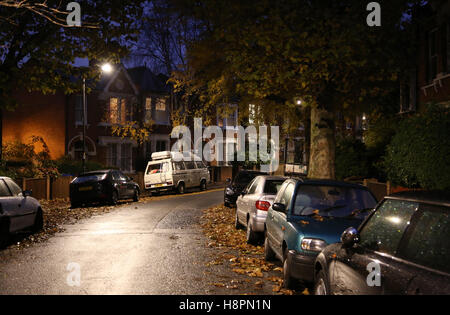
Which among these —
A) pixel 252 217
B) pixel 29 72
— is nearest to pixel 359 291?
pixel 252 217

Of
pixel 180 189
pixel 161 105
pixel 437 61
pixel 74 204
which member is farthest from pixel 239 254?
pixel 161 105

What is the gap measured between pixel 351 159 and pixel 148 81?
2400 centimetres

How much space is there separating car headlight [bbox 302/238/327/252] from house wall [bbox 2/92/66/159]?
1243 inches

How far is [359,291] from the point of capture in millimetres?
4242

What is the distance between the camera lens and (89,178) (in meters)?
21.7

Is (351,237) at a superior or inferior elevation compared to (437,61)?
inferior

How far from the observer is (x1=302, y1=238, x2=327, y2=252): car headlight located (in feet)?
22.7

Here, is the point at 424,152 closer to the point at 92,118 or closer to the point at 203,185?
the point at 203,185

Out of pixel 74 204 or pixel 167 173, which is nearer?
pixel 74 204

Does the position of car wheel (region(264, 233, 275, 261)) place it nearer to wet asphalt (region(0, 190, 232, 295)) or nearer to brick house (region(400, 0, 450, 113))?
wet asphalt (region(0, 190, 232, 295))

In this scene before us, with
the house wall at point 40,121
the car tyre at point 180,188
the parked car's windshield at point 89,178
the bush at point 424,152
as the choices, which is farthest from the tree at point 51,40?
the house wall at point 40,121

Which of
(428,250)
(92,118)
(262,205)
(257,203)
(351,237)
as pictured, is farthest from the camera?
(92,118)

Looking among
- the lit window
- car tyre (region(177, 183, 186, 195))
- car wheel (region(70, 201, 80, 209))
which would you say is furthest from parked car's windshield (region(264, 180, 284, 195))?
the lit window
